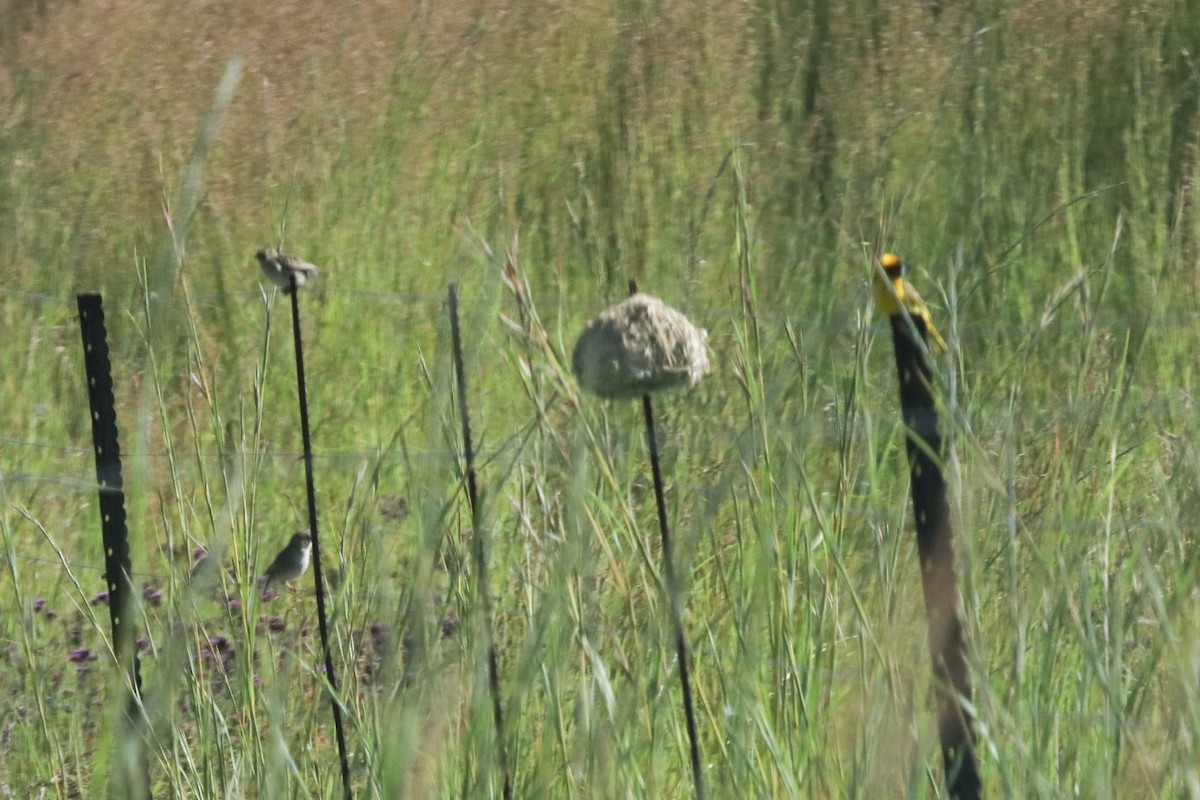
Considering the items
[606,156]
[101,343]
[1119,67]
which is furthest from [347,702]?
[1119,67]

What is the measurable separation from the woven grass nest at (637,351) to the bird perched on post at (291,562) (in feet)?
5.48

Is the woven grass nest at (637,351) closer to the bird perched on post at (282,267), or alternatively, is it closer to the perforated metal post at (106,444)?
the bird perched on post at (282,267)

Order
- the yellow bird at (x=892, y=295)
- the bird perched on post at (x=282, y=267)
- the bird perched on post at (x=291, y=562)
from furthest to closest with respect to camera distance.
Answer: the bird perched on post at (x=291, y=562), the bird perched on post at (x=282, y=267), the yellow bird at (x=892, y=295)

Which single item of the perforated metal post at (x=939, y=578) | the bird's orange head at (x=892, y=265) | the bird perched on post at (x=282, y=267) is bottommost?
the perforated metal post at (x=939, y=578)

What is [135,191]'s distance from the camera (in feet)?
16.1

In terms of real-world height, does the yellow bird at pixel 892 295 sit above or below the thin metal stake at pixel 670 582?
above

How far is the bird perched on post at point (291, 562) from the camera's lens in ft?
9.25

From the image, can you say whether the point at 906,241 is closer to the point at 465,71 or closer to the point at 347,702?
the point at 465,71

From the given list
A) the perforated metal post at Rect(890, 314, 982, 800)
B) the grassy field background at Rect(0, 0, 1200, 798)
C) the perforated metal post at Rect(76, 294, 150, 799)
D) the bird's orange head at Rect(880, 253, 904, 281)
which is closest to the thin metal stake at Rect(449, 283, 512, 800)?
the grassy field background at Rect(0, 0, 1200, 798)

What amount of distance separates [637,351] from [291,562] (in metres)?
1.80

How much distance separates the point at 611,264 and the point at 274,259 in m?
2.72

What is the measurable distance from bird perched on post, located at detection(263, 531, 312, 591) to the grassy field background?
11cm

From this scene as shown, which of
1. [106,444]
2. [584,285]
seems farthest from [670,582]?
[584,285]

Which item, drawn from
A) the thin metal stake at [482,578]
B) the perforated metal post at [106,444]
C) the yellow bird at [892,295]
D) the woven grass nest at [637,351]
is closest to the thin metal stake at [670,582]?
the woven grass nest at [637,351]
